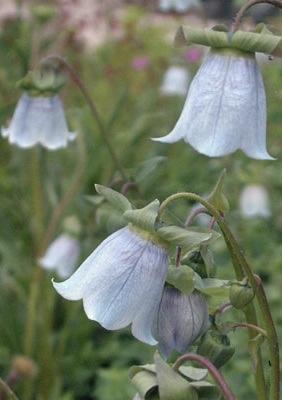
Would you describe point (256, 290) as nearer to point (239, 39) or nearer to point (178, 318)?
point (178, 318)

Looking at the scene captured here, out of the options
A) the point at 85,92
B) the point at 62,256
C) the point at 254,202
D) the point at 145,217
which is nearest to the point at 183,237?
the point at 145,217

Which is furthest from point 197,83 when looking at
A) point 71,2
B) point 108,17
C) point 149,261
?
point 108,17

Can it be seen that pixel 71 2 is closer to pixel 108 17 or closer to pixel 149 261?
pixel 108 17

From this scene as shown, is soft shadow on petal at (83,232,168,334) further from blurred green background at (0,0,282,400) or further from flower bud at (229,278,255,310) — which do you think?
blurred green background at (0,0,282,400)

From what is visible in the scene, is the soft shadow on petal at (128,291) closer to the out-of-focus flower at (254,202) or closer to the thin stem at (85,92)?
the thin stem at (85,92)

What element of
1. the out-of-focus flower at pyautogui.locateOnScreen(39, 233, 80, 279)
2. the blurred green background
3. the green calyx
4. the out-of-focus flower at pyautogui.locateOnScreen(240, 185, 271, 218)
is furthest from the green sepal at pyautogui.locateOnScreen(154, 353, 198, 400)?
the out-of-focus flower at pyautogui.locateOnScreen(240, 185, 271, 218)

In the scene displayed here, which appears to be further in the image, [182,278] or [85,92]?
[85,92]
